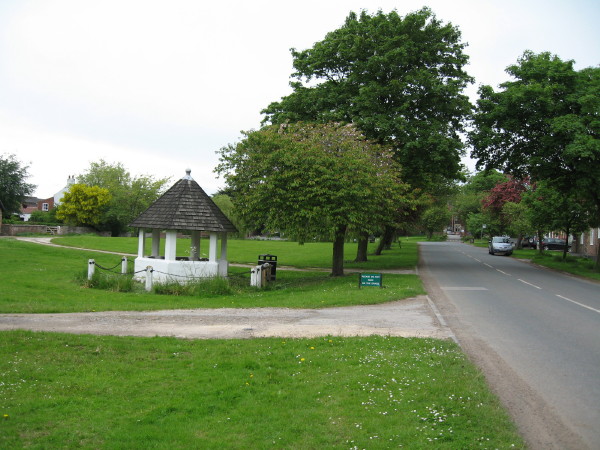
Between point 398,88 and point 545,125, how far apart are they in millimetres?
8212

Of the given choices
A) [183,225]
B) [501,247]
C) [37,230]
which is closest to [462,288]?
[183,225]

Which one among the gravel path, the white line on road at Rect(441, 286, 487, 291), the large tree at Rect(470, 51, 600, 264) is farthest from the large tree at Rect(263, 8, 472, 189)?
the gravel path

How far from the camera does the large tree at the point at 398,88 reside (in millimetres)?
26047

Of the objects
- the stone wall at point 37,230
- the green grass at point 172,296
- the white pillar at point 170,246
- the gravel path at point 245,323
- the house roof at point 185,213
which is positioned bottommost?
the green grass at point 172,296

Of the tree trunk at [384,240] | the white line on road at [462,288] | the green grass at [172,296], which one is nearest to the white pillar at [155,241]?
the green grass at [172,296]

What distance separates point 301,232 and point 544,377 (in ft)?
45.9

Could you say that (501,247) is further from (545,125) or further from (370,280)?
(370,280)

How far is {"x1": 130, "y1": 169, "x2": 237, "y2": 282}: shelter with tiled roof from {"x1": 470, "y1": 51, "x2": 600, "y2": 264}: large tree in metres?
15.6

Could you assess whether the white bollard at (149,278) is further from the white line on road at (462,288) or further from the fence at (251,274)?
the white line on road at (462,288)

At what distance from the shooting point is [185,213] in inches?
825

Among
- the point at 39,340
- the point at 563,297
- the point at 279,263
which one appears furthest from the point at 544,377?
the point at 279,263

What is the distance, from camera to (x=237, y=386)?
21.3 feet

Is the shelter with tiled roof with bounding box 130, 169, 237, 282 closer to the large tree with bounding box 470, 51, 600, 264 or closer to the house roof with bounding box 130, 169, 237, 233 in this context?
the house roof with bounding box 130, 169, 237, 233

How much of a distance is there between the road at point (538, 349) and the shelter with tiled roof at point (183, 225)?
29.0 feet
